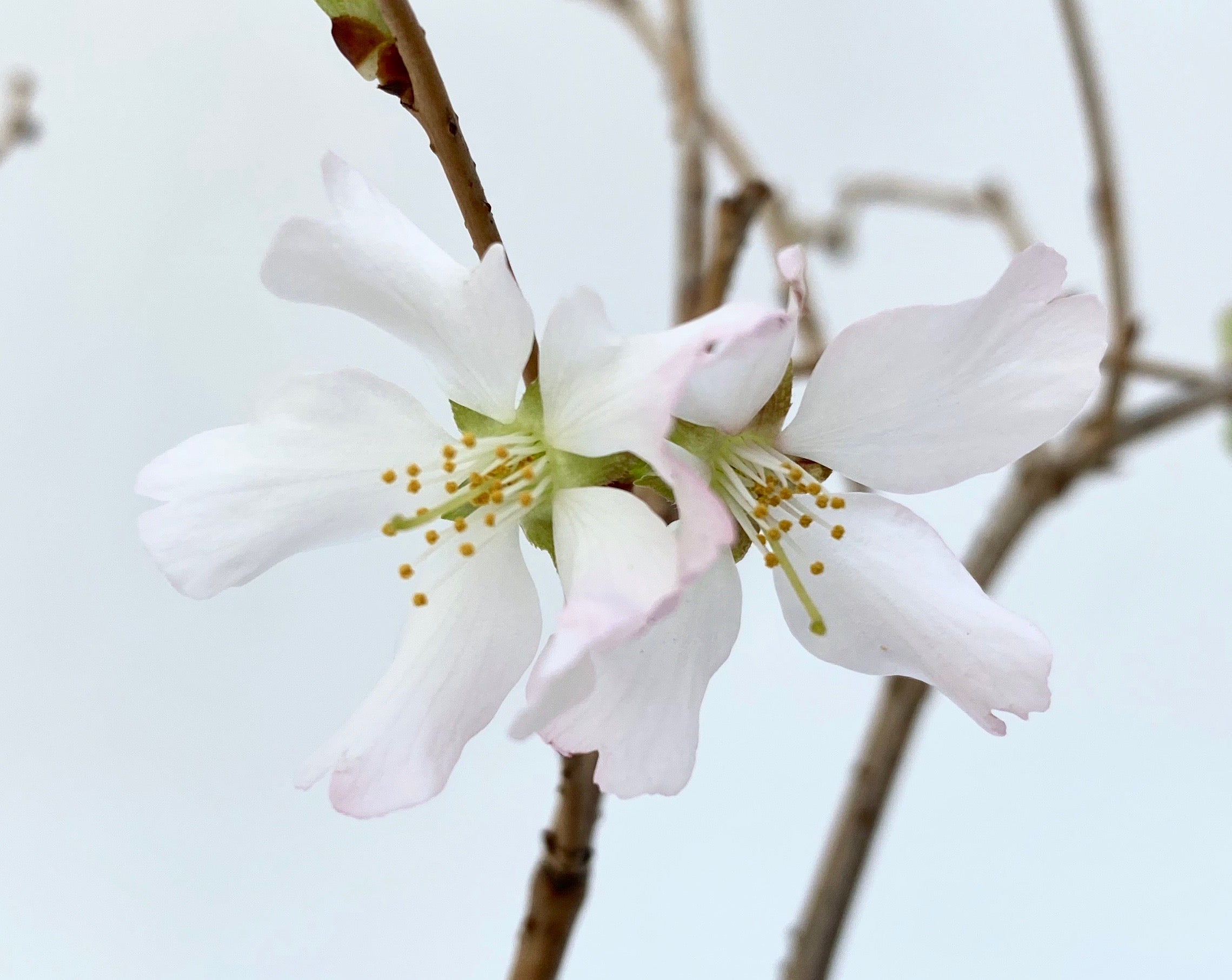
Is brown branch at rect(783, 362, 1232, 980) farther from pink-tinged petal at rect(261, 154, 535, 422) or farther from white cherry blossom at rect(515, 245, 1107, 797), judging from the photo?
pink-tinged petal at rect(261, 154, 535, 422)

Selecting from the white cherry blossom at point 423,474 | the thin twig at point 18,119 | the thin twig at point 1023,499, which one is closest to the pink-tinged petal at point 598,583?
the white cherry blossom at point 423,474

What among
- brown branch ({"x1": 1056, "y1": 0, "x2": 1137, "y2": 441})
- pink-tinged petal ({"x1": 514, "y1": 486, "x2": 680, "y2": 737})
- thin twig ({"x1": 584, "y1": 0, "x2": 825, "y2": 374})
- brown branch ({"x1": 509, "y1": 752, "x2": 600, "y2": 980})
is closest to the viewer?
pink-tinged petal ({"x1": 514, "y1": 486, "x2": 680, "y2": 737})

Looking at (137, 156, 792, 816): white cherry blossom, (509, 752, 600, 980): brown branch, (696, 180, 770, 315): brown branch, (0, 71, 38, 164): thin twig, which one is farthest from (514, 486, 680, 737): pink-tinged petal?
(0, 71, 38, 164): thin twig

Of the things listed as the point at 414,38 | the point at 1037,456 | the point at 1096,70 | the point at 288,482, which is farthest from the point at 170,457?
the point at 1096,70

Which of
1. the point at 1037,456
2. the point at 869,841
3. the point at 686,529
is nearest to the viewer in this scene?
the point at 686,529

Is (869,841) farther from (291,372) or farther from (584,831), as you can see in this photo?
(291,372)

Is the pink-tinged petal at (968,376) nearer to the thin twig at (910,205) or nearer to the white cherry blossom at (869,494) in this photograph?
the white cherry blossom at (869,494)

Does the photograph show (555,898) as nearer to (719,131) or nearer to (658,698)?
(658,698)

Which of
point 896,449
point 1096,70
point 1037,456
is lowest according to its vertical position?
point 896,449
